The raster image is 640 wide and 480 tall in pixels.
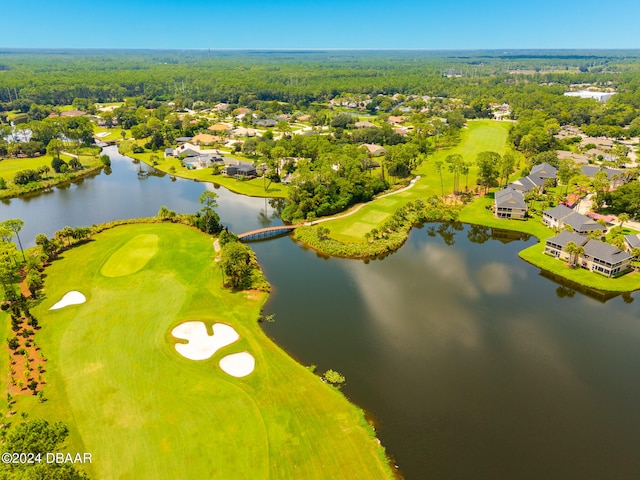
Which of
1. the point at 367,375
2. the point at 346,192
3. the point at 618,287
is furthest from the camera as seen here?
the point at 346,192

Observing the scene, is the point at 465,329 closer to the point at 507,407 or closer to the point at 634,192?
the point at 507,407

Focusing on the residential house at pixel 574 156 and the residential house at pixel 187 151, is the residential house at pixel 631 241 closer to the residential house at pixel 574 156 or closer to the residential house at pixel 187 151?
the residential house at pixel 574 156

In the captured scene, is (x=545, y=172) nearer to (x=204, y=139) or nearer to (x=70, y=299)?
(x=70, y=299)

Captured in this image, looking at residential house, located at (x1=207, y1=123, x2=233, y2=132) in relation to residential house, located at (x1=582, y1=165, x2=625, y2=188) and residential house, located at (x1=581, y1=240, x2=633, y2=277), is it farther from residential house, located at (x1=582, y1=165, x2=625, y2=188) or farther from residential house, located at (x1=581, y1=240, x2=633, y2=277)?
residential house, located at (x1=581, y1=240, x2=633, y2=277)

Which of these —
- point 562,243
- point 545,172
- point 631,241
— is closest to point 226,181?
point 562,243

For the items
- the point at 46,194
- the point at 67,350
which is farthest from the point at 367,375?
the point at 46,194

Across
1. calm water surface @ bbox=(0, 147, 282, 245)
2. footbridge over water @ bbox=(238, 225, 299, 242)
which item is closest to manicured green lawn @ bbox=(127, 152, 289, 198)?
calm water surface @ bbox=(0, 147, 282, 245)
